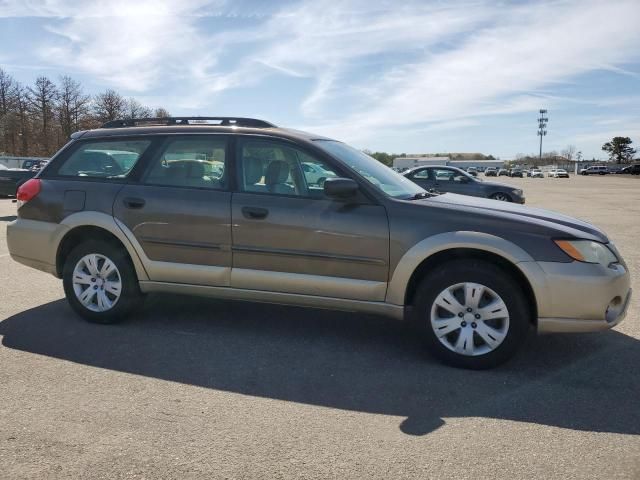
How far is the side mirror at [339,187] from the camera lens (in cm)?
402

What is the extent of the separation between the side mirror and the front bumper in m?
1.42

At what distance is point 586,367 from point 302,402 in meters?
2.12

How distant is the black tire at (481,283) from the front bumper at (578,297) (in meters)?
0.17

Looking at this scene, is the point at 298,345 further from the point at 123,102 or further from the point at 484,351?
the point at 123,102

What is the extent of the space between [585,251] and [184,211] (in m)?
3.05

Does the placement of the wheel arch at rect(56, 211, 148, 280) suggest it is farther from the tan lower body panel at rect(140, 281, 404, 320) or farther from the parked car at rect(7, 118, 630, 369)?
the tan lower body panel at rect(140, 281, 404, 320)

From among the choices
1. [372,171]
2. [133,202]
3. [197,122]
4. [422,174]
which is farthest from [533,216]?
[422,174]

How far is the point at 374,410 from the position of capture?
3.27 meters

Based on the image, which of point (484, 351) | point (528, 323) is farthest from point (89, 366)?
point (528, 323)

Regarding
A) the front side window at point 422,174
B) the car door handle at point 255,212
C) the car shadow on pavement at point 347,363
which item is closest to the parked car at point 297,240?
the car door handle at point 255,212

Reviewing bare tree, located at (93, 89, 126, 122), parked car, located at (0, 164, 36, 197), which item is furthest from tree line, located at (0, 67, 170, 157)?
parked car, located at (0, 164, 36, 197)

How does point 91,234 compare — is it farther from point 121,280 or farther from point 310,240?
point 310,240

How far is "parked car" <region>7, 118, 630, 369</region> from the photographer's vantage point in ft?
12.5

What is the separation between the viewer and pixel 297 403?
3355 millimetres
